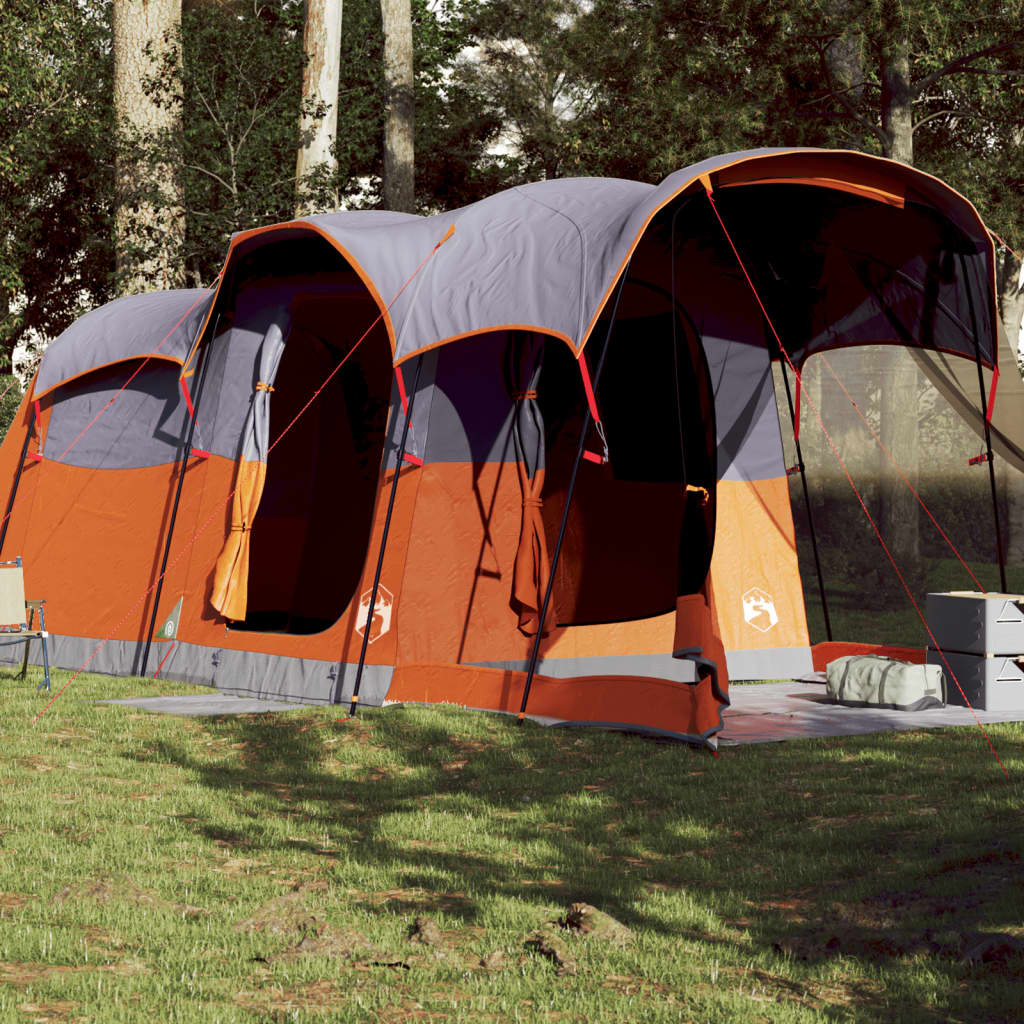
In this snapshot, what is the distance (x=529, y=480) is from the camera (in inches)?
322

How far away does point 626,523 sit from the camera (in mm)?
9000

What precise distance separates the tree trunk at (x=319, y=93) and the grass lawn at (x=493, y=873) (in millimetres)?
9144

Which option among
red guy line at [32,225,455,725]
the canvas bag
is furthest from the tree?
the canvas bag

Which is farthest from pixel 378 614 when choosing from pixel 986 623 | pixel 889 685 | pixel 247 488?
pixel 986 623

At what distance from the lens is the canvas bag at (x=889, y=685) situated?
7.73m

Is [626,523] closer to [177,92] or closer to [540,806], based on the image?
[540,806]

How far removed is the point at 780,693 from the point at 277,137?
29.9 ft

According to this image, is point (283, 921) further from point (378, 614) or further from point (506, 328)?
point (378, 614)

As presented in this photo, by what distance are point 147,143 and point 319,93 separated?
74.9 inches

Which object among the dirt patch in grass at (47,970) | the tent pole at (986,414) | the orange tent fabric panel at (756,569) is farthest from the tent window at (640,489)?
the dirt patch in grass at (47,970)

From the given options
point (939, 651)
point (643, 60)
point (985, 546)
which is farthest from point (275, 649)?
point (643, 60)

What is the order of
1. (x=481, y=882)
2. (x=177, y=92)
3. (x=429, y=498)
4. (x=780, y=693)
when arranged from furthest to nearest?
(x=177, y=92), (x=780, y=693), (x=429, y=498), (x=481, y=882)

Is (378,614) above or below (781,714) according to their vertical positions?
above

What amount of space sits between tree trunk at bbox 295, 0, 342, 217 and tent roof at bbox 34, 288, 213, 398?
194 inches
